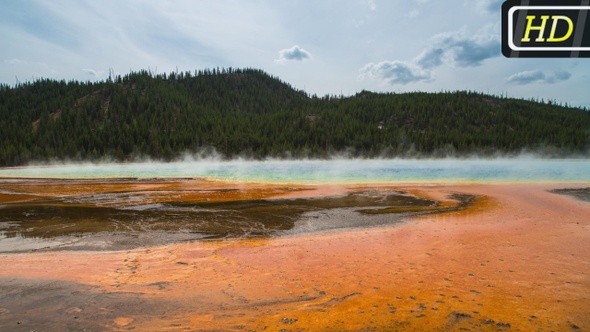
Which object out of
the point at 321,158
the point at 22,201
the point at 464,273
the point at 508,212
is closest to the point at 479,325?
the point at 464,273

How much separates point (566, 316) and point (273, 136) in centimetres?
10255

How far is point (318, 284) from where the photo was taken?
6926mm

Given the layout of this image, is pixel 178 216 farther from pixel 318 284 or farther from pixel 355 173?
pixel 355 173

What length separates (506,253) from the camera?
878cm

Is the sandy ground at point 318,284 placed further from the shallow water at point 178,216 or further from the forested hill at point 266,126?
the forested hill at point 266,126

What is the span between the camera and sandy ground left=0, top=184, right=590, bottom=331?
5.30m

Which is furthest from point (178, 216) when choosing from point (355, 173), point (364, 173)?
point (364, 173)

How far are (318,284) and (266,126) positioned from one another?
109 meters

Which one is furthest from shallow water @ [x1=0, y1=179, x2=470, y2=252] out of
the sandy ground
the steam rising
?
the steam rising

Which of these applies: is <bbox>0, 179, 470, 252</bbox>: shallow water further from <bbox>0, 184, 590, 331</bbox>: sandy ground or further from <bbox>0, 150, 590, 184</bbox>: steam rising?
<bbox>0, 150, 590, 184</bbox>: steam rising

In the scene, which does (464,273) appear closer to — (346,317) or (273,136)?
(346,317)

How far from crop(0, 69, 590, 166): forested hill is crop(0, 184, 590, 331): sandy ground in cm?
8305

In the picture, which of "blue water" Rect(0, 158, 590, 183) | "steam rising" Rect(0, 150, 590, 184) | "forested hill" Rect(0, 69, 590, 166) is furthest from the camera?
"forested hill" Rect(0, 69, 590, 166)

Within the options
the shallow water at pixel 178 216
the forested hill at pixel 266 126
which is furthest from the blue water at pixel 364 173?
the forested hill at pixel 266 126
